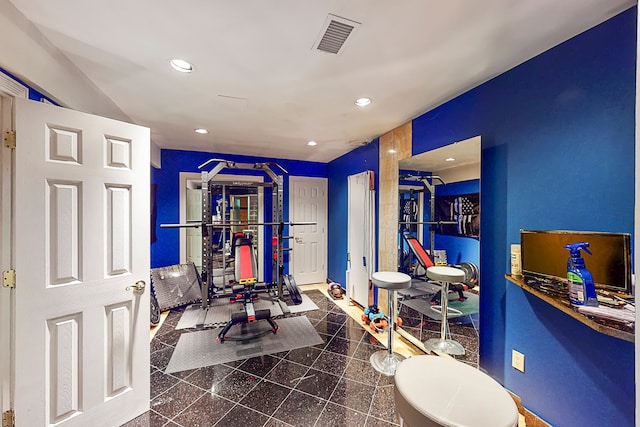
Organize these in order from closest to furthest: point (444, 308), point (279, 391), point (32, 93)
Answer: point (32, 93)
point (279, 391)
point (444, 308)

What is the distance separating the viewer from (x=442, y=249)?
234 cm

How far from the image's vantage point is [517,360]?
1.73m

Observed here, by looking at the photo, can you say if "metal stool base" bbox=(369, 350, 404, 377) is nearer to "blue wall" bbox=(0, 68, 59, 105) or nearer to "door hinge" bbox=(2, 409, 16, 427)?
"door hinge" bbox=(2, 409, 16, 427)

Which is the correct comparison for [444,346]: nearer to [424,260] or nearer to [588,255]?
[424,260]

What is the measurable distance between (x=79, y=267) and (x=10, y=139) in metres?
0.77

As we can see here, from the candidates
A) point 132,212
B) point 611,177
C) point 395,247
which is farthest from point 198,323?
point 611,177

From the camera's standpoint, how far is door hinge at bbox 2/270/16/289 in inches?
51.1

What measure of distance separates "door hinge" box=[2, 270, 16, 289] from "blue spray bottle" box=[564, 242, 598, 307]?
2.88 m

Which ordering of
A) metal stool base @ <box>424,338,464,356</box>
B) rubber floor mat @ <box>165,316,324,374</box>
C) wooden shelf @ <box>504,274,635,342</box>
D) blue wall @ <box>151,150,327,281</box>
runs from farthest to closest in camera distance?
blue wall @ <box>151,150,327,281</box> → rubber floor mat @ <box>165,316,324,374</box> → metal stool base @ <box>424,338,464,356</box> → wooden shelf @ <box>504,274,635,342</box>

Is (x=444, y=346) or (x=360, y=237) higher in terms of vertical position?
(x=360, y=237)

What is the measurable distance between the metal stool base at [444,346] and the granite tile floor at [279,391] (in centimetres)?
53

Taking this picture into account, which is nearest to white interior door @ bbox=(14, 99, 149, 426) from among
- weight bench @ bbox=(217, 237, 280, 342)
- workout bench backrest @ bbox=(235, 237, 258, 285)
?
weight bench @ bbox=(217, 237, 280, 342)

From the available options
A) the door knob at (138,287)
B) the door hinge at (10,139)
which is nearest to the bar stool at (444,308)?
the door knob at (138,287)

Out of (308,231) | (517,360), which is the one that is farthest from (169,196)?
(517,360)
